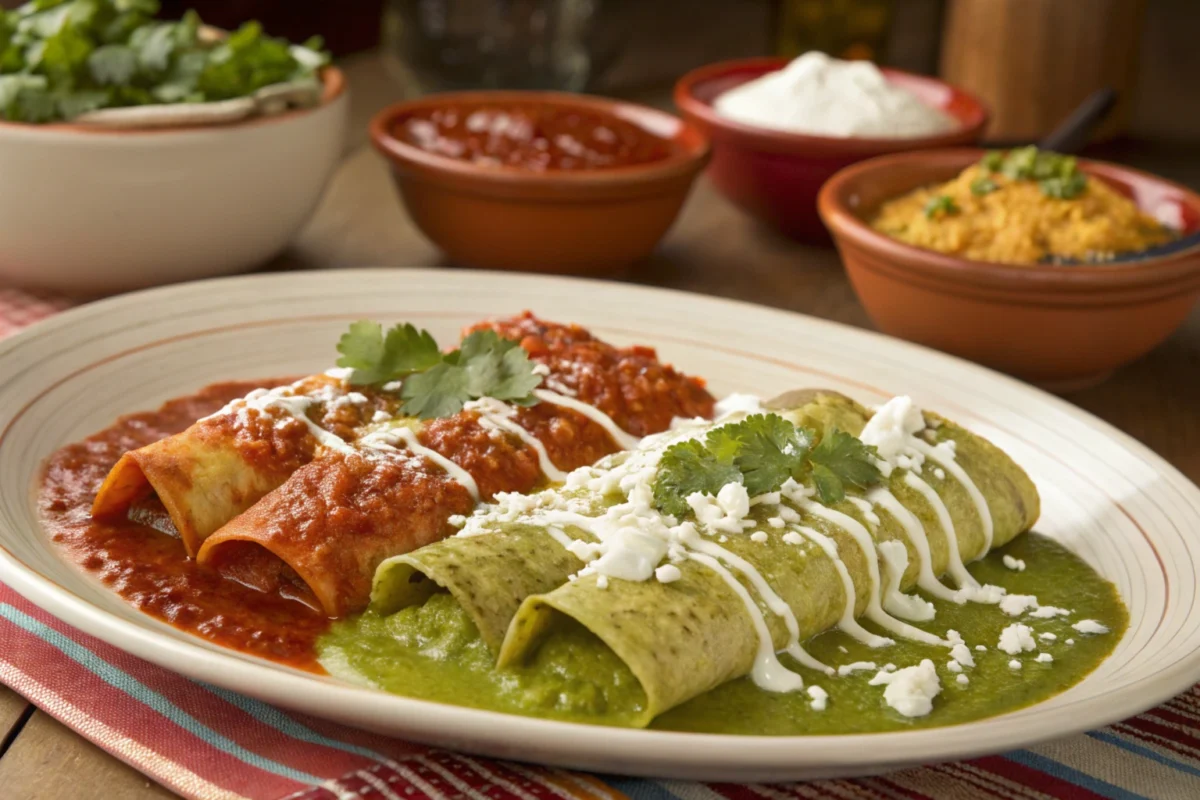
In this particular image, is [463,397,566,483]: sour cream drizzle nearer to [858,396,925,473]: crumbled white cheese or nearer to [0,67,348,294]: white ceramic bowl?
[858,396,925,473]: crumbled white cheese

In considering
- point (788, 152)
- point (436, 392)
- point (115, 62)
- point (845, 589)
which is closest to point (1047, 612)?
→ point (845, 589)

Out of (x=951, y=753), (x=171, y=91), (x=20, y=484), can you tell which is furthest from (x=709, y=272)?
(x=951, y=753)

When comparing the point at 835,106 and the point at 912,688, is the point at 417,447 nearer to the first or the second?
the point at 912,688

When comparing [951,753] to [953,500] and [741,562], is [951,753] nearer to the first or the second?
[741,562]

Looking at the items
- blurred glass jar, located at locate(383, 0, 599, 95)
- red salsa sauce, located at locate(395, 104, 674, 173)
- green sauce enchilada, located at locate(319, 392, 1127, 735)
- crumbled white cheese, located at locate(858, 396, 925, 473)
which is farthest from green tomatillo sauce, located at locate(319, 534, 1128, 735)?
blurred glass jar, located at locate(383, 0, 599, 95)

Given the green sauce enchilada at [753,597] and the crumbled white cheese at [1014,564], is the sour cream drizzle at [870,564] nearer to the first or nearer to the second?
the green sauce enchilada at [753,597]

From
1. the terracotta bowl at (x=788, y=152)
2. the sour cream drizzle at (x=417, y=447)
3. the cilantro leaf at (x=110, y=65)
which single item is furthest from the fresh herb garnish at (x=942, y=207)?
the cilantro leaf at (x=110, y=65)
